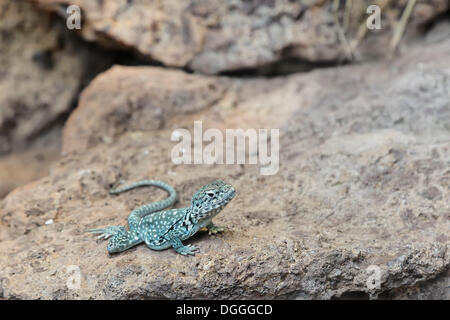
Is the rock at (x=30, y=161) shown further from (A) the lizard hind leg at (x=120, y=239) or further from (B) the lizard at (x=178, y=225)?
(B) the lizard at (x=178, y=225)

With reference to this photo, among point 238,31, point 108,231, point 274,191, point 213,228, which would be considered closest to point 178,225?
point 213,228

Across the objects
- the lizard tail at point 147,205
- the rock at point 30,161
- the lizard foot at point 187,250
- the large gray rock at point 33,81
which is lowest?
the lizard foot at point 187,250

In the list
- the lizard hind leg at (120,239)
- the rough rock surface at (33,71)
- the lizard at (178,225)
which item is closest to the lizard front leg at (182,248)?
the lizard at (178,225)

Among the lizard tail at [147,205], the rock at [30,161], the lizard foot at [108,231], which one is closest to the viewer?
the lizard foot at [108,231]

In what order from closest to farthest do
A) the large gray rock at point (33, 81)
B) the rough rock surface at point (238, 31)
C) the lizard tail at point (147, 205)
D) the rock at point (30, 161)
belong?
1. the lizard tail at point (147, 205)
2. the rock at point (30, 161)
3. the rough rock surface at point (238, 31)
4. the large gray rock at point (33, 81)

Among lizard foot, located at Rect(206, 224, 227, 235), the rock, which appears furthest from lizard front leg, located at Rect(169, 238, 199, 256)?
the rock

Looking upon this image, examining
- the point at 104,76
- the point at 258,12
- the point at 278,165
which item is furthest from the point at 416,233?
the point at 104,76

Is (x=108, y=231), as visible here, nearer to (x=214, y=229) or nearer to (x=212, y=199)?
(x=214, y=229)
